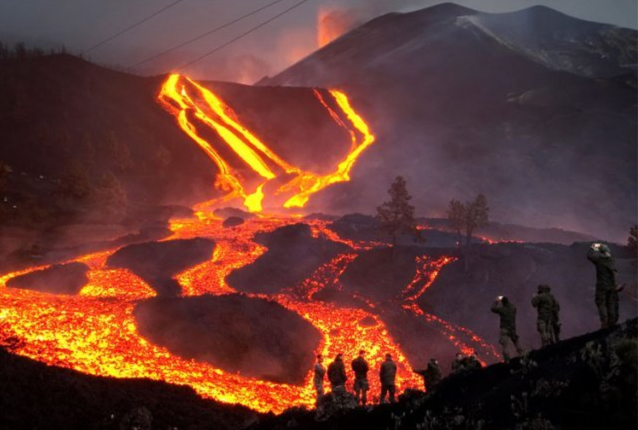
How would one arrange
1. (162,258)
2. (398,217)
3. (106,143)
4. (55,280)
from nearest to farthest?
(55,280)
(162,258)
(398,217)
(106,143)

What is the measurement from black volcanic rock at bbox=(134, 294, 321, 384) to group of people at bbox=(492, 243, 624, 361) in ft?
53.3

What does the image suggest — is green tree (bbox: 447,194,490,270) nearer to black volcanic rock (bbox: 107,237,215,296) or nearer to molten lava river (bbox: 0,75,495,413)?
molten lava river (bbox: 0,75,495,413)

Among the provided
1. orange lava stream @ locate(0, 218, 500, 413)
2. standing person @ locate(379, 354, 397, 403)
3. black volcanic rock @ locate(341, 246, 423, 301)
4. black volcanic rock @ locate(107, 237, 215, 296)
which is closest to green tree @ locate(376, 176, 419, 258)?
black volcanic rock @ locate(341, 246, 423, 301)

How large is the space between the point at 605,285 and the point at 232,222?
51858mm

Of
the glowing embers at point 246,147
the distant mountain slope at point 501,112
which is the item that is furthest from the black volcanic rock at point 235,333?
the distant mountain slope at point 501,112

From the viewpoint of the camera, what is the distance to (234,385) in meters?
25.5

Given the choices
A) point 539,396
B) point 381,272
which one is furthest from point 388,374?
point 381,272

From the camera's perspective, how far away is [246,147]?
97.8 m

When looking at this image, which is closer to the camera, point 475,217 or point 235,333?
point 235,333

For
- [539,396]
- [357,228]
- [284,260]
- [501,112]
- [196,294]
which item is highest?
[501,112]

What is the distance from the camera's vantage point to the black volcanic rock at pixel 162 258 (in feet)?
142

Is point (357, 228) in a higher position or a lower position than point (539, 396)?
higher

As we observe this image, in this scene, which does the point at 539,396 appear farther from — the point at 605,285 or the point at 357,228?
the point at 357,228

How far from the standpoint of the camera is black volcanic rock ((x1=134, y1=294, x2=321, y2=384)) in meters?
28.6
